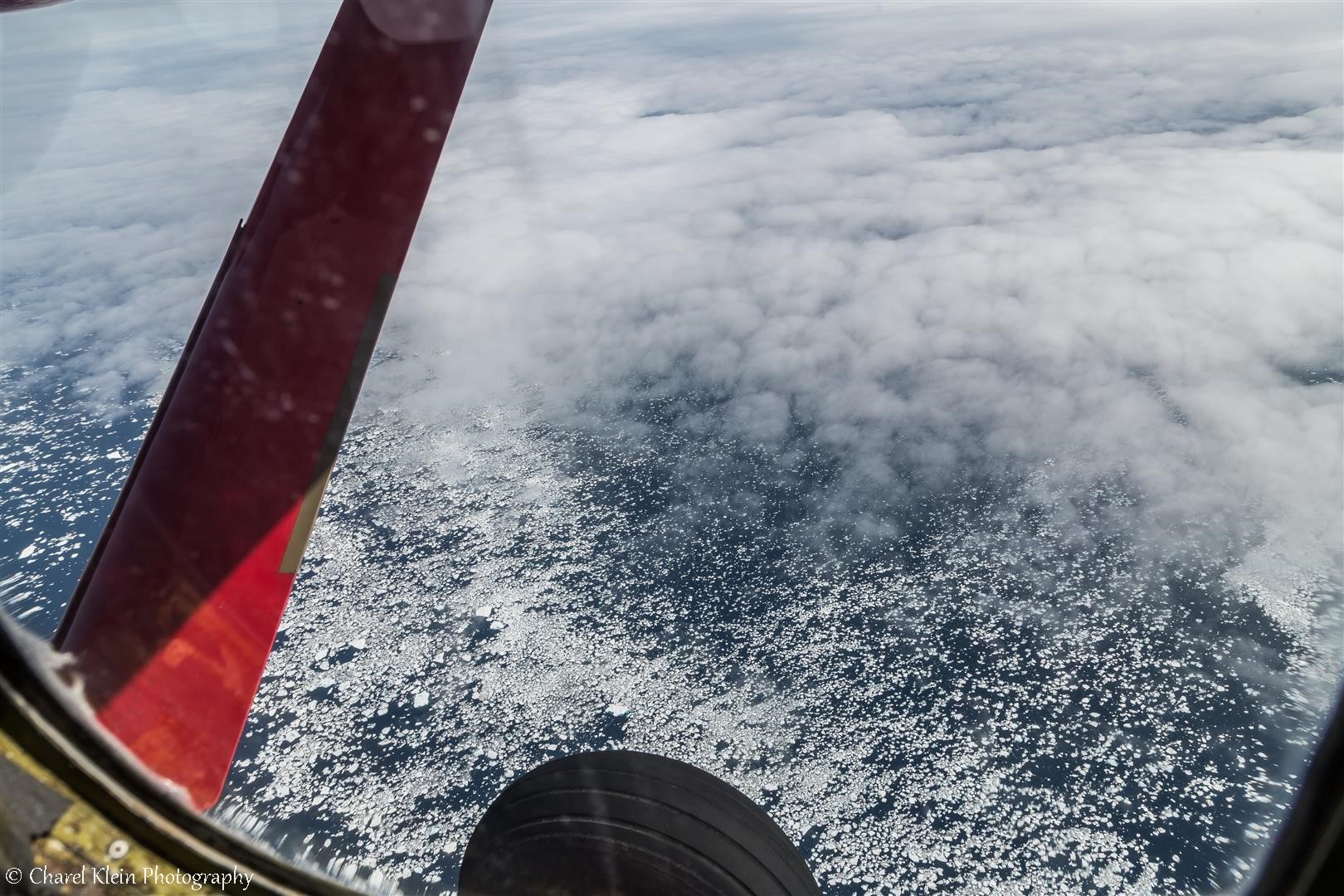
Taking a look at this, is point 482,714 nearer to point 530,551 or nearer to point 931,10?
point 530,551

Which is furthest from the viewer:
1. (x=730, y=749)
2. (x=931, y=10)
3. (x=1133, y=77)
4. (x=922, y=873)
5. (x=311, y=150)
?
(x=931, y=10)

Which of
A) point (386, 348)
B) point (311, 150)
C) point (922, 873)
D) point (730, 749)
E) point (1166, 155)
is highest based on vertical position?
point (311, 150)

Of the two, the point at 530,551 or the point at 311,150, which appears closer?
the point at 311,150

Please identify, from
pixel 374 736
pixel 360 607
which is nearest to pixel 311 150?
pixel 374 736

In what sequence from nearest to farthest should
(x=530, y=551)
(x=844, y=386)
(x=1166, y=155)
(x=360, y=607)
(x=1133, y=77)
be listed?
(x=360, y=607) < (x=530, y=551) < (x=844, y=386) < (x=1166, y=155) < (x=1133, y=77)

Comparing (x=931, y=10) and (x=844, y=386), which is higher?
(x=931, y=10)

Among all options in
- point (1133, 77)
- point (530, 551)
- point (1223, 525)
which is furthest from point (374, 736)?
point (1133, 77)
